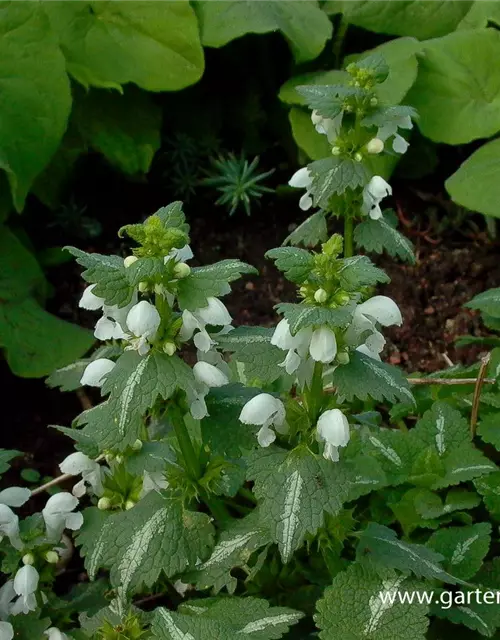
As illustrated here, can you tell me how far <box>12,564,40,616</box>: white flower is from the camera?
4.37 feet

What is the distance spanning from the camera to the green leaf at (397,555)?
4.14 ft

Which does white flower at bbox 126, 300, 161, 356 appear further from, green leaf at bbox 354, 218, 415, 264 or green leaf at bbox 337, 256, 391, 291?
green leaf at bbox 354, 218, 415, 264

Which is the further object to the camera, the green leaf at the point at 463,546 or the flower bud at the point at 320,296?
the green leaf at the point at 463,546

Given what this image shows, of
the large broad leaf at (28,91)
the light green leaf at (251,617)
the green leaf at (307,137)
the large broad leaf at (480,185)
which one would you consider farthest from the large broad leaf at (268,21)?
the light green leaf at (251,617)

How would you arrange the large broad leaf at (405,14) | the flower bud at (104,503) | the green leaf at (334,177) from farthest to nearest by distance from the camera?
the large broad leaf at (405,14) → the green leaf at (334,177) → the flower bud at (104,503)

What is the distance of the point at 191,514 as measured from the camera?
4.34 feet

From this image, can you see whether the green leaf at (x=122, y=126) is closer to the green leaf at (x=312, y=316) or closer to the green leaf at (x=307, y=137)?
the green leaf at (x=307, y=137)

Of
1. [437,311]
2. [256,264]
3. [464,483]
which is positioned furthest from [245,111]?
[464,483]

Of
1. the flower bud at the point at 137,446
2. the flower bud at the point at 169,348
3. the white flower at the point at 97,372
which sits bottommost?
the flower bud at the point at 137,446

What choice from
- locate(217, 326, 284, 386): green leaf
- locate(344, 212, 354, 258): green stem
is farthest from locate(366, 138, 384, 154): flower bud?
locate(217, 326, 284, 386): green leaf

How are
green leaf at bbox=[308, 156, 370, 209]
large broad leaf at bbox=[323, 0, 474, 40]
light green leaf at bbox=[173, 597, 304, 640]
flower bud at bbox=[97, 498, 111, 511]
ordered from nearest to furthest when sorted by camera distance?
light green leaf at bbox=[173, 597, 304, 640] < flower bud at bbox=[97, 498, 111, 511] < green leaf at bbox=[308, 156, 370, 209] < large broad leaf at bbox=[323, 0, 474, 40]

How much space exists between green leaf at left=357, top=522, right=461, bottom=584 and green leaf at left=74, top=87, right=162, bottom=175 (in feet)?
5.31

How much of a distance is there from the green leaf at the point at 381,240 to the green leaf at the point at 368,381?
1.99 ft

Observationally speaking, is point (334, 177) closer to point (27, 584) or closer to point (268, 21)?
point (27, 584)
